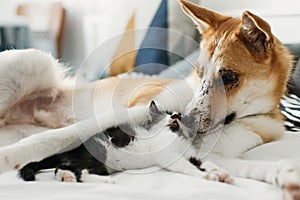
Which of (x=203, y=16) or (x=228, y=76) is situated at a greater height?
(x=203, y=16)

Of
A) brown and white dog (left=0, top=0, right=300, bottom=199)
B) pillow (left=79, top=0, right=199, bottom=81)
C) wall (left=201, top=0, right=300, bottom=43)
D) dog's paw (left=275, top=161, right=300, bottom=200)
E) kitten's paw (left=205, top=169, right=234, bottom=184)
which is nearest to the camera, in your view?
dog's paw (left=275, top=161, right=300, bottom=200)

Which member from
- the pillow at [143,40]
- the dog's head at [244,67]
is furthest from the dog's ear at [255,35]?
the pillow at [143,40]

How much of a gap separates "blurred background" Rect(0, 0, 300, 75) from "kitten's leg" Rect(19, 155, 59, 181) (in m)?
1.28

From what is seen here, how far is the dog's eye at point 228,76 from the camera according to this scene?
1.14 m

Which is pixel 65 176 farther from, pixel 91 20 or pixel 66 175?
pixel 91 20

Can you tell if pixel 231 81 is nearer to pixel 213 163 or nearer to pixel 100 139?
pixel 213 163

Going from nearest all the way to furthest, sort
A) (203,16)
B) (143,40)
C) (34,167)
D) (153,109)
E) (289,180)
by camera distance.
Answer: (289,180), (34,167), (153,109), (203,16), (143,40)

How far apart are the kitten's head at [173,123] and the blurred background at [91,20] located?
1.04m

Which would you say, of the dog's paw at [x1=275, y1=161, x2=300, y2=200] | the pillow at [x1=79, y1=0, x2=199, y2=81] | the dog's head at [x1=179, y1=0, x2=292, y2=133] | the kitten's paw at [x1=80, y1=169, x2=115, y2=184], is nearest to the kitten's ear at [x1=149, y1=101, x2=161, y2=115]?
Answer: the dog's head at [x1=179, y1=0, x2=292, y2=133]

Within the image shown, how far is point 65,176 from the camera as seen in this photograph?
0.99 metres

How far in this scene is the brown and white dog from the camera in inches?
42.5

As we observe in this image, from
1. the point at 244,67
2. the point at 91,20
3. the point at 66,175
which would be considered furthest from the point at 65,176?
the point at 91,20

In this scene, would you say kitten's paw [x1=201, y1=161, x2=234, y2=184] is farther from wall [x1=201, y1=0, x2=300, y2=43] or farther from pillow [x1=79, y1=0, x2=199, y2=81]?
wall [x1=201, y1=0, x2=300, y2=43]

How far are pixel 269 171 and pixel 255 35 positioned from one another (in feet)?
1.24
